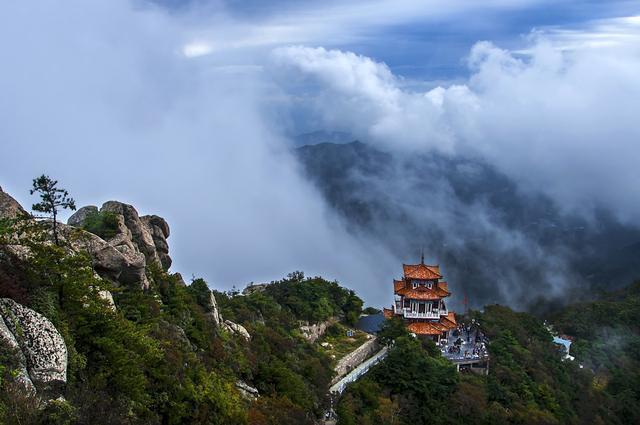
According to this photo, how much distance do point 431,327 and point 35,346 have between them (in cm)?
3145

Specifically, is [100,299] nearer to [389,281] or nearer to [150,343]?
[150,343]

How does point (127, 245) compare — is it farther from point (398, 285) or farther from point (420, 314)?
point (398, 285)

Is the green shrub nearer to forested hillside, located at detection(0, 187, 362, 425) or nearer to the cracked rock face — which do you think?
forested hillside, located at detection(0, 187, 362, 425)

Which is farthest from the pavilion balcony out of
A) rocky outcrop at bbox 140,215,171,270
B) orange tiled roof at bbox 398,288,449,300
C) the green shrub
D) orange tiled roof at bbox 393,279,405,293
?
the green shrub

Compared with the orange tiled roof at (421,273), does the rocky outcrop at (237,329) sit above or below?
below

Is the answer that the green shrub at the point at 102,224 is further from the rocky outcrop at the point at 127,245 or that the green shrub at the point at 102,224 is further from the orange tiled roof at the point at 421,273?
the orange tiled roof at the point at 421,273

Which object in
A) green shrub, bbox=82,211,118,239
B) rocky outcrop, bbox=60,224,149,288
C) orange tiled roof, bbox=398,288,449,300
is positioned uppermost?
orange tiled roof, bbox=398,288,449,300

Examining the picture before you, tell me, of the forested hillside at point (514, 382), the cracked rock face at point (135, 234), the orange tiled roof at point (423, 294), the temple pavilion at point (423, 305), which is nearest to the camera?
the cracked rock face at point (135, 234)

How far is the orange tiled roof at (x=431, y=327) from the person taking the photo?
39.5m

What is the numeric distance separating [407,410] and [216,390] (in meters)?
Result: 14.4

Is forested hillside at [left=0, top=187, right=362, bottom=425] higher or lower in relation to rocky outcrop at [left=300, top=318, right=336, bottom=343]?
lower

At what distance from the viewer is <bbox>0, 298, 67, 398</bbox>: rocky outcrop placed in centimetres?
1192

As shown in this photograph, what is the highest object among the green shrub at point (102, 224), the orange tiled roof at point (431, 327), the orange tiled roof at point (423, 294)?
the orange tiled roof at point (423, 294)

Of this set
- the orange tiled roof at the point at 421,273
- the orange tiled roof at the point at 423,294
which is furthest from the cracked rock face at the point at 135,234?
the orange tiled roof at the point at 421,273
